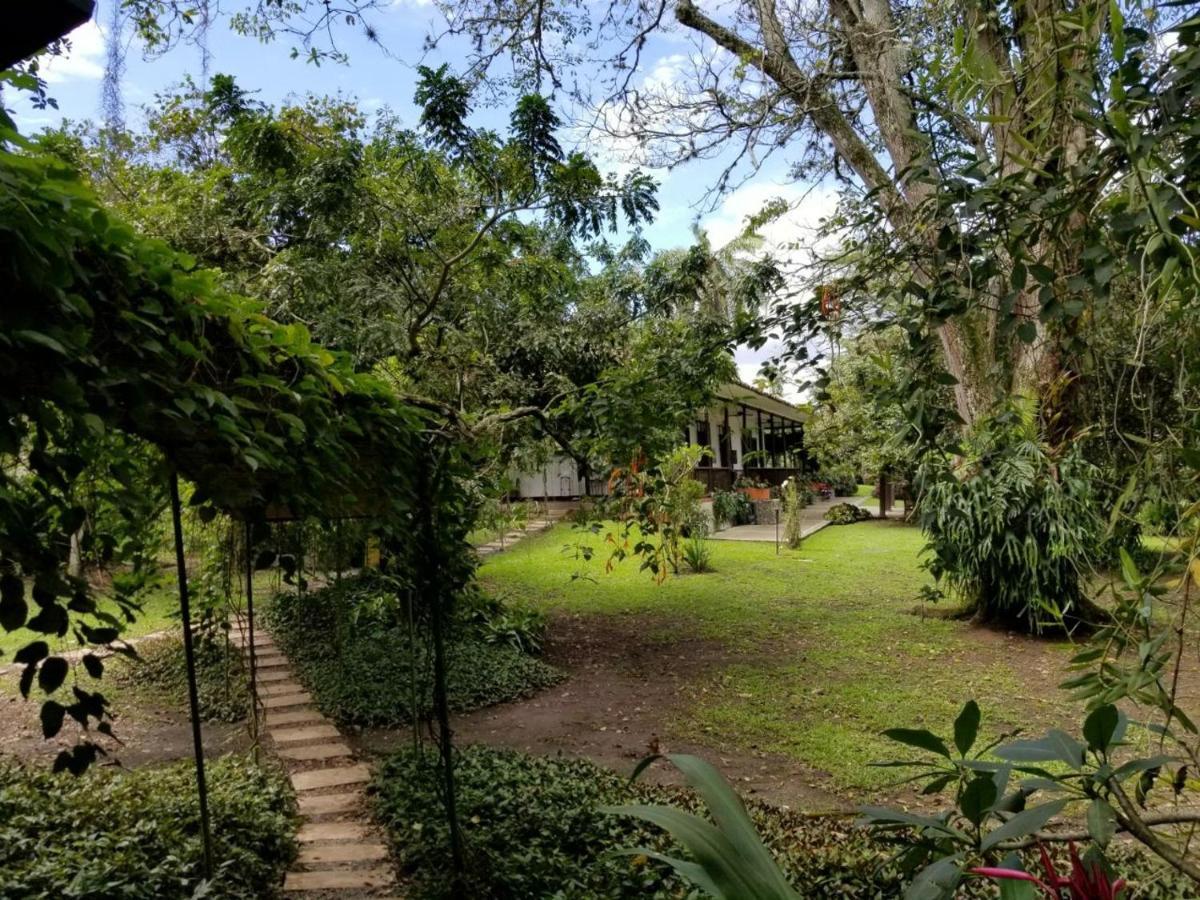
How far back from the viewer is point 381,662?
6457 mm

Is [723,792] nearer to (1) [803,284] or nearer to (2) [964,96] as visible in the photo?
(2) [964,96]

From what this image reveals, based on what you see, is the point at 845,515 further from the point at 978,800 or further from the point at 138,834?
the point at 978,800

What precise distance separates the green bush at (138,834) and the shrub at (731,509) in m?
13.4

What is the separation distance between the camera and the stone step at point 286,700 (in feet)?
18.3

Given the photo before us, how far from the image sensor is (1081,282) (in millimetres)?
1514

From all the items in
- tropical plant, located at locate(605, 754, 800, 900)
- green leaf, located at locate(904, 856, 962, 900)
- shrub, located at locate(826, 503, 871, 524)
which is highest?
tropical plant, located at locate(605, 754, 800, 900)

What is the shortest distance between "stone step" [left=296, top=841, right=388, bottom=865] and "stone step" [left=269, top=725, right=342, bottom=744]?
1611 millimetres

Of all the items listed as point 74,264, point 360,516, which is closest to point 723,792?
point 74,264

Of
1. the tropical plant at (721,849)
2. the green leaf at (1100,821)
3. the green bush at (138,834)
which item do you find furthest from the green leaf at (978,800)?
the green bush at (138,834)

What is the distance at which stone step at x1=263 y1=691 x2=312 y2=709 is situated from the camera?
5.58 metres

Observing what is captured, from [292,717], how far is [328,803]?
1.66m

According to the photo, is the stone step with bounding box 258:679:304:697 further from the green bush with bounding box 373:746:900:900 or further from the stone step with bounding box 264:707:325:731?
the green bush with bounding box 373:746:900:900

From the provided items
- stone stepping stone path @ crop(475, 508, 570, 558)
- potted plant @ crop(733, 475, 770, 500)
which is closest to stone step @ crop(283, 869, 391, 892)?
stone stepping stone path @ crop(475, 508, 570, 558)

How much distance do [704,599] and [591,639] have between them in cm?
219
